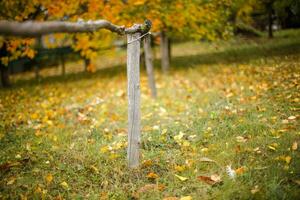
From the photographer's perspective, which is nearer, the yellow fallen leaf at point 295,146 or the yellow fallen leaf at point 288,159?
the yellow fallen leaf at point 288,159

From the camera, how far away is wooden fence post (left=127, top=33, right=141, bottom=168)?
3359 mm

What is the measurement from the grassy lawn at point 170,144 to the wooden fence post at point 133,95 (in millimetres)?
189

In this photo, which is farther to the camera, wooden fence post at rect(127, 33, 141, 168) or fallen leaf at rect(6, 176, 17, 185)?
fallen leaf at rect(6, 176, 17, 185)

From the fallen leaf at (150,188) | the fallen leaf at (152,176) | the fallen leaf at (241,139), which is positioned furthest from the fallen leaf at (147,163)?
the fallen leaf at (241,139)

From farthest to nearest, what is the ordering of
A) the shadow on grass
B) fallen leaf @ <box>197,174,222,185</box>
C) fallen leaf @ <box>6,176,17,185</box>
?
the shadow on grass, fallen leaf @ <box>6,176,17,185</box>, fallen leaf @ <box>197,174,222,185</box>

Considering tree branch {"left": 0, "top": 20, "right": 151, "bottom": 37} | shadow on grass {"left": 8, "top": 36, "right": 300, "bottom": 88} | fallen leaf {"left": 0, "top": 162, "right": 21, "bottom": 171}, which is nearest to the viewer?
tree branch {"left": 0, "top": 20, "right": 151, "bottom": 37}

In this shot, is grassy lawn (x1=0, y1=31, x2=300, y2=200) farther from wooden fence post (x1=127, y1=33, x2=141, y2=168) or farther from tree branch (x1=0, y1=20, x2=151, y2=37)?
tree branch (x1=0, y1=20, x2=151, y2=37)

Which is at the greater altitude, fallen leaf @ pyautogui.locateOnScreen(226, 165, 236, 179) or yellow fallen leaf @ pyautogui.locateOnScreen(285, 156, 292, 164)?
yellow fallen leaf @ pyautogui.locateOnScreen(285, 156, 292, 164)

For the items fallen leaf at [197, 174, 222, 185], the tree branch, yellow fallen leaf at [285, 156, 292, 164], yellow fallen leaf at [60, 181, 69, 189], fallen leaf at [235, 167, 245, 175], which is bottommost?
yellow fallen leaf at [60, 181, 69, 189]

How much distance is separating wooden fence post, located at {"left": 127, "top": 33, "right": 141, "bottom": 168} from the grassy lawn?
0.19m

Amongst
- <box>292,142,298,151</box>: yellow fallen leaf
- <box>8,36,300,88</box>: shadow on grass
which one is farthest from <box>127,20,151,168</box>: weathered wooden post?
<box>8,36,300,88</box>: shadow on grass

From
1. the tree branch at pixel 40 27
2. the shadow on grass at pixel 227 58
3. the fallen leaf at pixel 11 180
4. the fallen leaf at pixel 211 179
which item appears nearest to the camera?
the tree branch at pixel 40 27

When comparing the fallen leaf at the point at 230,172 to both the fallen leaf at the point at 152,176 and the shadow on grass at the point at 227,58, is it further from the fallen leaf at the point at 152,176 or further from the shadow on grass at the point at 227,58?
the shadow on grass at the point at 227,58

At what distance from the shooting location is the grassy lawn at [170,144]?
10.3 feet
